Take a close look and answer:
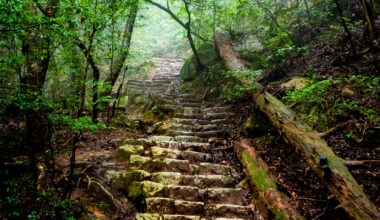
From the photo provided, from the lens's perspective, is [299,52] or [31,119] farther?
[299,52]

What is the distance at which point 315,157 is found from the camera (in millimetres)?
4113

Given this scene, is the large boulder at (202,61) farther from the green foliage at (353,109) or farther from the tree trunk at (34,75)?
the tree trunk at (34,75)

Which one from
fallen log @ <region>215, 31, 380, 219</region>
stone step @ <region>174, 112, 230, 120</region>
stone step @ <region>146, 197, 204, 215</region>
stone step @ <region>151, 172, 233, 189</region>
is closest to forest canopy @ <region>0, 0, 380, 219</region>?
fallen log @ <region>215, 31, 380, 219</region>

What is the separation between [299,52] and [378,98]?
146 inches

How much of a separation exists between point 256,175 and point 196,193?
1.10 metres

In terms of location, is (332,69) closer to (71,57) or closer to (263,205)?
(263,205)

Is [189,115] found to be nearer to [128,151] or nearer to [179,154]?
[179,154]

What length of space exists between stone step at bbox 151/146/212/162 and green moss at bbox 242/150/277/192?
3.11 feet

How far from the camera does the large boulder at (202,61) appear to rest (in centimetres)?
1133

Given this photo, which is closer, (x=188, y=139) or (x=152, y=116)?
(x=188, y=139)

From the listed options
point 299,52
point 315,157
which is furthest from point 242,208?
point 299,52

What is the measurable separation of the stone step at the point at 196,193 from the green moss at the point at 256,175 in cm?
34

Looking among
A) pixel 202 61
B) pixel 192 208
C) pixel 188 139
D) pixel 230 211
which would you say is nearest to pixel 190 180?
pixel 192 208

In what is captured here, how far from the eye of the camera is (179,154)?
620 cm
